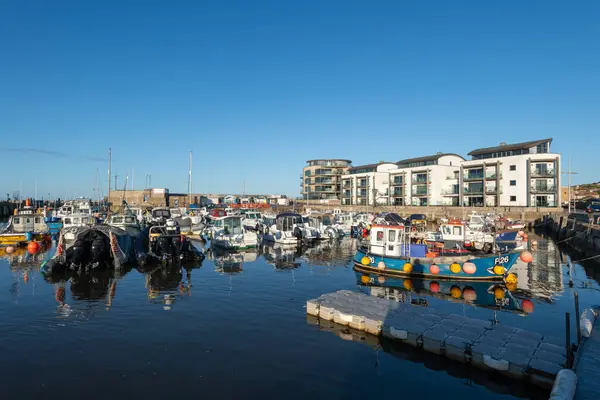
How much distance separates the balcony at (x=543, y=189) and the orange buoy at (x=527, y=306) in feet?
195

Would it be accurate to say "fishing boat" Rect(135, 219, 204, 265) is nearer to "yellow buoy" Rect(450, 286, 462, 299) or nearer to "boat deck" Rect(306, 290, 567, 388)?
"boat deck" Rect(306, 290, 567, 388)

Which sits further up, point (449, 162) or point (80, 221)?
point (449, 162)

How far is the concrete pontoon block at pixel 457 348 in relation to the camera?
36.5 feet

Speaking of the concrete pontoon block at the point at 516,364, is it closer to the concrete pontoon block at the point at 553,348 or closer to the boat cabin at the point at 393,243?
the concrete pontoon block at the point at 553,348

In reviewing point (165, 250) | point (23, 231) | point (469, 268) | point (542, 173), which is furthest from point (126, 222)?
point (542, 173)

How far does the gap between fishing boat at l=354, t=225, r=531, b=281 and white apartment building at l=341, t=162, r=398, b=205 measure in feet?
213

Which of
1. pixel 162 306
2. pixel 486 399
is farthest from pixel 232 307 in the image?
pixel 486 399

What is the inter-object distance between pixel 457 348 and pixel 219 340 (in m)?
7.29

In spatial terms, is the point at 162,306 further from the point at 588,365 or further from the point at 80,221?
the point at 80,221

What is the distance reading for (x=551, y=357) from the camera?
34.1 ft

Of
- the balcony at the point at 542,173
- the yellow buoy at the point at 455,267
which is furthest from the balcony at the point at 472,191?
the yellow buoy at the point at 455,267

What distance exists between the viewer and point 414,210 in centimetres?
8206

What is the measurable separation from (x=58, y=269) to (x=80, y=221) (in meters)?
19.8

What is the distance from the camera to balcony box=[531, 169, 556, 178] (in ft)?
224
